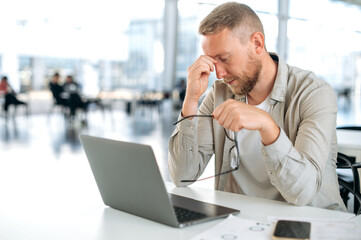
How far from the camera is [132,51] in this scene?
48.6 feet

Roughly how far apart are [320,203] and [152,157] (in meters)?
0.75

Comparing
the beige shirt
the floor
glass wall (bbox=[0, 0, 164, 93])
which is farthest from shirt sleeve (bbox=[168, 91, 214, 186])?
glass wall (bbox=[0, 0, 164, 93])

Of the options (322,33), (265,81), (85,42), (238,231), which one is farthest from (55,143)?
(322,33)

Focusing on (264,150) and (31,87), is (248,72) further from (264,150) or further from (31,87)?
(31,87)

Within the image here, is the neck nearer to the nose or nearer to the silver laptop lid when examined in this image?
the nose

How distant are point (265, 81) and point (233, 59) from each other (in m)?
0.22

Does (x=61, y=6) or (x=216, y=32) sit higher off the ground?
(x=61, y=6)

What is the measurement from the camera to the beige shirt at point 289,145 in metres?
1.19

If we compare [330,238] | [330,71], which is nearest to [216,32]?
[330,238]

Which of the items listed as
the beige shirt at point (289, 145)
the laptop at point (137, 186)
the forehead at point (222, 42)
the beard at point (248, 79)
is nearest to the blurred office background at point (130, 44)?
the beige shirt at point (289, 145)

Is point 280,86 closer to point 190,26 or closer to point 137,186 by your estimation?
point 137,186

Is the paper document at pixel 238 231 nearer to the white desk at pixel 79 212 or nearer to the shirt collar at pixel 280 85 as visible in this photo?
the white desk at pixel 79 212

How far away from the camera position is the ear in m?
1.46

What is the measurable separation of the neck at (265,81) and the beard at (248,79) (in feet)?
0.11
